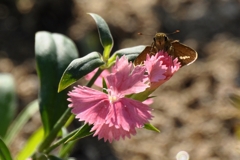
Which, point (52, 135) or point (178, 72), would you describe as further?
point (178, 72)

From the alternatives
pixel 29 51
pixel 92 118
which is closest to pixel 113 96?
pixel 92 118

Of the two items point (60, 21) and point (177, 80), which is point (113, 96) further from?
point (60, 21)

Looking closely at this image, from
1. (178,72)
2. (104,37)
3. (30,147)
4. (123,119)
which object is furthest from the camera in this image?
(178,72)

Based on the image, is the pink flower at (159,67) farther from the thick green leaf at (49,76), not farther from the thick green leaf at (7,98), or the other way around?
the thick green leaf at (7,98)

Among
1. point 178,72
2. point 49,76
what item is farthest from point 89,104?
point 178,72

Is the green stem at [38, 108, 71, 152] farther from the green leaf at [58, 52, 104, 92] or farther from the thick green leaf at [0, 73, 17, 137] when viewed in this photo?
the thick green leaf at [0, 73, 17, 137]

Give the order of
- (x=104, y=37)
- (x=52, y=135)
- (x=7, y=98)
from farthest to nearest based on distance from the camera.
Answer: (x=7, y=98) < (x=52, y=135) < (x=104, y=37)

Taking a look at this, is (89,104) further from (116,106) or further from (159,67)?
(159,67)
